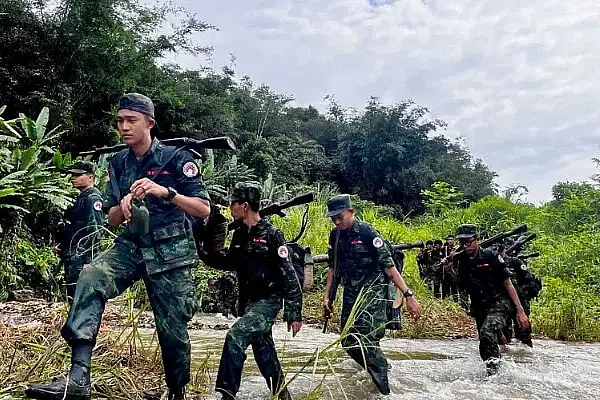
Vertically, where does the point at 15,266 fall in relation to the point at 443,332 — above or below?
above

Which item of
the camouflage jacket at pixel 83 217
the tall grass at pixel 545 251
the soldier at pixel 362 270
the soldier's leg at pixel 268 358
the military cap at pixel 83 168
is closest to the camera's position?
the soldier's leg at pixel 268 358

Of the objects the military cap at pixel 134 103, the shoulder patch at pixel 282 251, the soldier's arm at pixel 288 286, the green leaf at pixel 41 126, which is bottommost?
the soldier's arm at pixel 288 286

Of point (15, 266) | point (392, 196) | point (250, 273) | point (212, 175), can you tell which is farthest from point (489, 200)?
point (250, 273)

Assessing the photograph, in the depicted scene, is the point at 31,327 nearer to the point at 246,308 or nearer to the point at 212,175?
the point at 246,308

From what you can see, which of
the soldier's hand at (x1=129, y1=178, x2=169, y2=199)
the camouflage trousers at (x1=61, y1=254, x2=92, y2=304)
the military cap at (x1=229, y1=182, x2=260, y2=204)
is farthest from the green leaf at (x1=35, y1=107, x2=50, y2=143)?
the soldier's hand at (x1=129, y1=178, x2=169, y2=199)

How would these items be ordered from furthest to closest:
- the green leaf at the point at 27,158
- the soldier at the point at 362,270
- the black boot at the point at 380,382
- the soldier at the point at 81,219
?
the green leaf at the point at 27,158 → the soldier at the point at 81,219 → the soldier at the point at 362,270 → the black boot at the point at 380,382

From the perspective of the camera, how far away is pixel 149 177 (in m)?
4.05

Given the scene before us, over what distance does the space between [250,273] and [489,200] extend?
21.6m

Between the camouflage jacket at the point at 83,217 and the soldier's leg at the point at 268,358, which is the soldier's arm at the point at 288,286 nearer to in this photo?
the soldier's leg at the point at 268,358

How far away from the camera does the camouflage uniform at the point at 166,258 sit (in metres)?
3.95

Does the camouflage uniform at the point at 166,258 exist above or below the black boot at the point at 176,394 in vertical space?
above

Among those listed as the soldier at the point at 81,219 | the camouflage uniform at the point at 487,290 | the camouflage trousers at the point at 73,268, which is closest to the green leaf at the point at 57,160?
the soldier at the point at 81,219

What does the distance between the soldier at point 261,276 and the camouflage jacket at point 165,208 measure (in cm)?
87

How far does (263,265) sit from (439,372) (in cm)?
316
